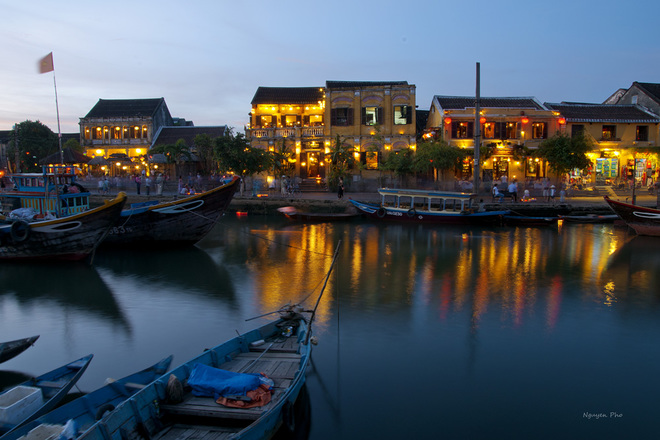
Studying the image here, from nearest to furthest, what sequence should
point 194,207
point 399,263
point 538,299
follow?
point 538,299
point 399,263
point 194,207

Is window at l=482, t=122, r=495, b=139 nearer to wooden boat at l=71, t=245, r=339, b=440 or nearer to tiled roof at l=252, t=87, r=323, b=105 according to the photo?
tiled roof at l=252, t=87, r=323, b=105

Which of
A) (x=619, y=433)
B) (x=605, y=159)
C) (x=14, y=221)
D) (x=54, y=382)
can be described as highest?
(x=605, y=159)

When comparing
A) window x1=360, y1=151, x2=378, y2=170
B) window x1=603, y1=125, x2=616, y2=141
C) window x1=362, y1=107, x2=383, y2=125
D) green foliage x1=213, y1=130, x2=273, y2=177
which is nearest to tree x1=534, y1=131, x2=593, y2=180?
window x1=603, y1=125, x2=616, y2=141

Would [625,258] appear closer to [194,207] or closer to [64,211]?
[194,207]

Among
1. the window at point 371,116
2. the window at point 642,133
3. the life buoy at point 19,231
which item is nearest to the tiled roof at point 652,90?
the window at point 642,133

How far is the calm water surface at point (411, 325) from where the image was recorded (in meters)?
7.31

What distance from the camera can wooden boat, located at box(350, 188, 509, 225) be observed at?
2605 cm

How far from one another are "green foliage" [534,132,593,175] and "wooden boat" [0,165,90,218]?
27.8 metres

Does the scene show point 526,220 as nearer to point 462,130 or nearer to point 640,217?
point 640,217

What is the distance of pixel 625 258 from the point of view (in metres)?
18.3

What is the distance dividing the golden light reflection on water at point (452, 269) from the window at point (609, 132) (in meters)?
13.8

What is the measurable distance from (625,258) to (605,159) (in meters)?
20.8

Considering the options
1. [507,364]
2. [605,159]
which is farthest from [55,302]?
[605,159]

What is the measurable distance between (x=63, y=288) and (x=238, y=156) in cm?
1866
